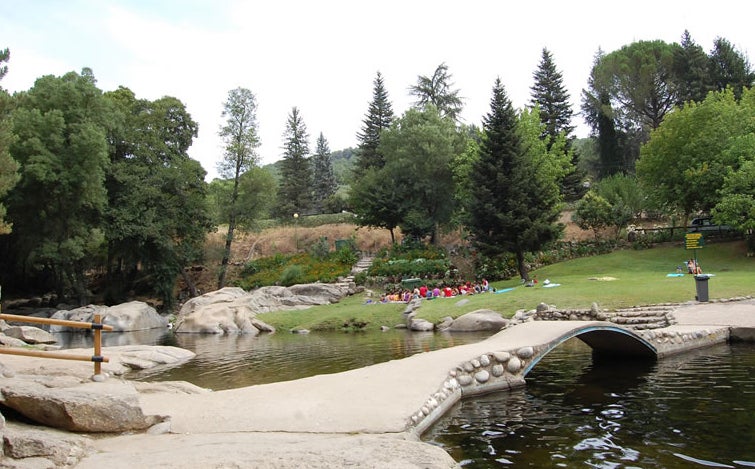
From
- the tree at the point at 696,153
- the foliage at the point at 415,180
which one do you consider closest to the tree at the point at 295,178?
the foliage at the point at 415,180

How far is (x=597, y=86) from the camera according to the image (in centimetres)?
5041

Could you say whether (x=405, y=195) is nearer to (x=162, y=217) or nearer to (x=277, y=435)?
(x=162, y=217)

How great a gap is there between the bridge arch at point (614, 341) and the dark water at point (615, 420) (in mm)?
802

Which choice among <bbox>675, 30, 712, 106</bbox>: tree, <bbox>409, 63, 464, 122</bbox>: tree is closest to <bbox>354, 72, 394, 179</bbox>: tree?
<bbox>409, 63, 464, 122</bbox>: tree

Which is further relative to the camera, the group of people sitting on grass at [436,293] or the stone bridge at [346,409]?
the group of people sitting on grass at [436,293]

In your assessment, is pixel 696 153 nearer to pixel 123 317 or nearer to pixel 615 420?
pixel 615 420

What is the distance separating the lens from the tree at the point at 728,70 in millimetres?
44344

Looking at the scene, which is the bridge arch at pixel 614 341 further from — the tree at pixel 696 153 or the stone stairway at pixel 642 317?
the tree at pixel 696 153

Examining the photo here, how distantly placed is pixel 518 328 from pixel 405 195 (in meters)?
27.2

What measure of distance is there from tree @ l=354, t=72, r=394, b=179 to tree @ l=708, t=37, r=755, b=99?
95.6 ft

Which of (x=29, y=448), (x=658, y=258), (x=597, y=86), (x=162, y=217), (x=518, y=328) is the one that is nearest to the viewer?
(x=29, y=448)

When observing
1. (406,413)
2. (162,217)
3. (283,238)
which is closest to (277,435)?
(406,413)

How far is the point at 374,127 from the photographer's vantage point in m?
52.8

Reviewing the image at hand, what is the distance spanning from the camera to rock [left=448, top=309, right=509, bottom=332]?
18.2 meters
